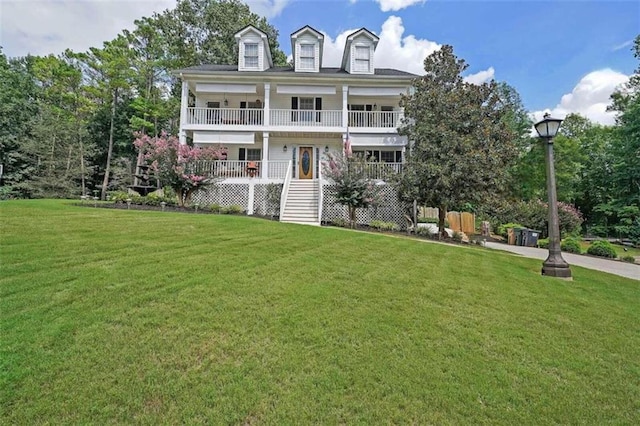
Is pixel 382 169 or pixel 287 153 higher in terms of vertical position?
pixel 287 153

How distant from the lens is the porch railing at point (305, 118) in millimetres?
18156

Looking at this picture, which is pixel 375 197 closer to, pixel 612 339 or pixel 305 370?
pixel 612 339

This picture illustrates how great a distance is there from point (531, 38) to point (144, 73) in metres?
25.2

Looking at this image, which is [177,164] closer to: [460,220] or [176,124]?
[176,124]

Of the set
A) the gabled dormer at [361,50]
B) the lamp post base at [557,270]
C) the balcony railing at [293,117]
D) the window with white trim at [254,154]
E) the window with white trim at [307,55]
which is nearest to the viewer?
the lamp post base at [557,270]

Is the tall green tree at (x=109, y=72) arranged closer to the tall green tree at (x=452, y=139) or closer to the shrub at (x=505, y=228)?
the tall green tree at (x=452, y=139)

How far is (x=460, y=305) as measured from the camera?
15.3ft

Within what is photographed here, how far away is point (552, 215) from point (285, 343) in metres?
7.09

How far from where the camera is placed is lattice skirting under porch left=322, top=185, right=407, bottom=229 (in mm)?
15930

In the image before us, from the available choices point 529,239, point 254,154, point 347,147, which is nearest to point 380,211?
point 347,147

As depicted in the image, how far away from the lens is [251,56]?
19031mm

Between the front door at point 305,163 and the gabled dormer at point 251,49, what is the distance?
5201 millimetres

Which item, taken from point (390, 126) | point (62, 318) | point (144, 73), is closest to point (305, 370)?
point (62, 318)

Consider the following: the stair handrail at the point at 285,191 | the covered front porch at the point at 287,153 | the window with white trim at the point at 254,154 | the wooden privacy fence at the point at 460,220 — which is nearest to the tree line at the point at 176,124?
the wooden privacy fence at the point at 460,220
